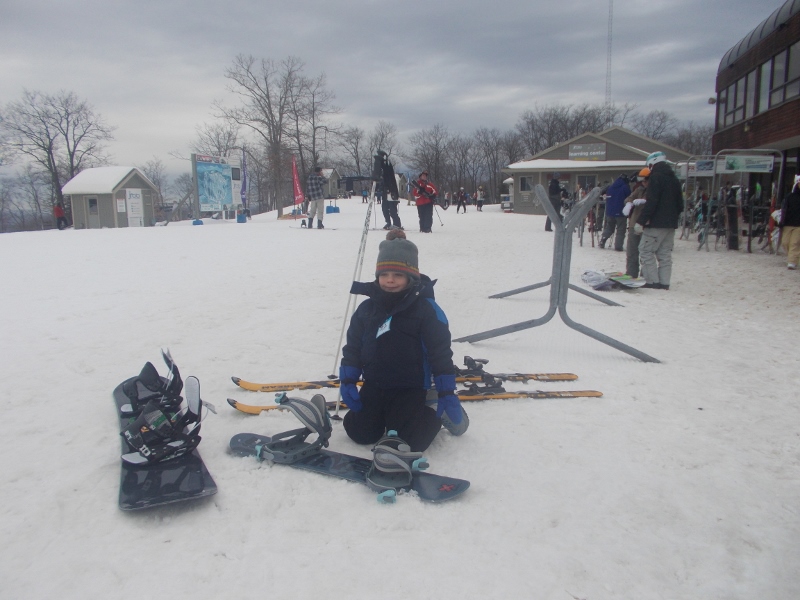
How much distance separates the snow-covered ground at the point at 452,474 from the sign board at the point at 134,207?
91.6 ft

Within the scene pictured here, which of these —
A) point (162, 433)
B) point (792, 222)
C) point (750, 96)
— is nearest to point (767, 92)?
point (750, 96)

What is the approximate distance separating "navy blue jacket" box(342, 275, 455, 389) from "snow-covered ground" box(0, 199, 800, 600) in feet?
1.55

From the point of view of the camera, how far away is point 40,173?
49.3 m

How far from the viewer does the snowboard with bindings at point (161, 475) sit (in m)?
2.52

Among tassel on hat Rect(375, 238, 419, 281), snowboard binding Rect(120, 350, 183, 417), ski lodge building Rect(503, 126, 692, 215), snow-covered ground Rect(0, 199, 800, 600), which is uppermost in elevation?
ski lodge building Rect(503, 126, 692, 215)

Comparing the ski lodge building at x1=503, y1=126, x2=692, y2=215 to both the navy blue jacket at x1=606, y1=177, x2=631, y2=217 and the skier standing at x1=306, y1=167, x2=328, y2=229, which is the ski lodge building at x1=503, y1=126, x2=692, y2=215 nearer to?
the skier standing at x1=306, y1=167, x2=328, y2=229

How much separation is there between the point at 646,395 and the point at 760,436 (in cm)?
84

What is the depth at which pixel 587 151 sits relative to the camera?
39844mm

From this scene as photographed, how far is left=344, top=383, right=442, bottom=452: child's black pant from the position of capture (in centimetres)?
313

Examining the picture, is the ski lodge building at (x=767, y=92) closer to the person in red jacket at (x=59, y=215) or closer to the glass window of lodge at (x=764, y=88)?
the glass window of lodge at (x=764, y=88)

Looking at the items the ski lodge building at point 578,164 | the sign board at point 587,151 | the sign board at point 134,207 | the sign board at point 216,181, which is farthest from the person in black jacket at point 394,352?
the sign board at point 587,151

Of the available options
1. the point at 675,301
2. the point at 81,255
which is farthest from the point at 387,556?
the point at 81,255

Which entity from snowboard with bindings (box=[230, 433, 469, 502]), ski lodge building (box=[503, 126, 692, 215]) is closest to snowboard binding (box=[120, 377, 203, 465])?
snowboard with bindings (box=[230, 433, 469, 502])

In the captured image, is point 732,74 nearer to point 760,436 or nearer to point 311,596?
point 760,436
